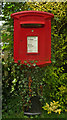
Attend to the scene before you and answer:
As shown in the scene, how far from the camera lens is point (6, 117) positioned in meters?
4.48

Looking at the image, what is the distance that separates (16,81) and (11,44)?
0.75 m

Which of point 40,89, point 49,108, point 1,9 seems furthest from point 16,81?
point 1,9

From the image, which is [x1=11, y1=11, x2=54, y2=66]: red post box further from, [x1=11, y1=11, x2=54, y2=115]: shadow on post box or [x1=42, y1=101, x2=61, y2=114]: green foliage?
[x1=42, y1=101, x2=61, y2=114]: green foliage

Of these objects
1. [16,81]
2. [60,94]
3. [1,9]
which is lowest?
[60,94]

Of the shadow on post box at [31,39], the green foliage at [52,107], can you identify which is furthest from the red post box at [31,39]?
the green foliage at [52,107]

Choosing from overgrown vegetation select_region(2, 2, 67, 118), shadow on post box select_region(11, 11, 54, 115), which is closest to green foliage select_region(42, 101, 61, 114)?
overgrown vegetation select_region(2, 2, 67, 118)

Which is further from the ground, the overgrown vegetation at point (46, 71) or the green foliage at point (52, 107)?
the overgrown vegetation at point (46, 71)

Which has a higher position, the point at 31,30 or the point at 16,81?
the point at 31,30

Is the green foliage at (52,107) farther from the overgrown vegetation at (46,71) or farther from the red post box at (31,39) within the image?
the red post box at (31,39)

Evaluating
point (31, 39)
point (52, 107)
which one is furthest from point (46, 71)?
point (31, 39)

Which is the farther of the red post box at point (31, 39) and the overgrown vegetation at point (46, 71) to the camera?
the overgrown vegetation at point (46, 71)

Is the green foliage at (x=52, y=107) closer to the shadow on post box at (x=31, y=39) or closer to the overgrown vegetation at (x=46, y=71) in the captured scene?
the overgrown vegetation at (x=46, y=71)

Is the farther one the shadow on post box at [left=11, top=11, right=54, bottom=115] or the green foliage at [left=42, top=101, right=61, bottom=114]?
the green foliage at [left=42, top=101, right=61, bottom=114]

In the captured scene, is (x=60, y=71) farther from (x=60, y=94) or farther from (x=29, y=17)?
(x=29, y=17)
